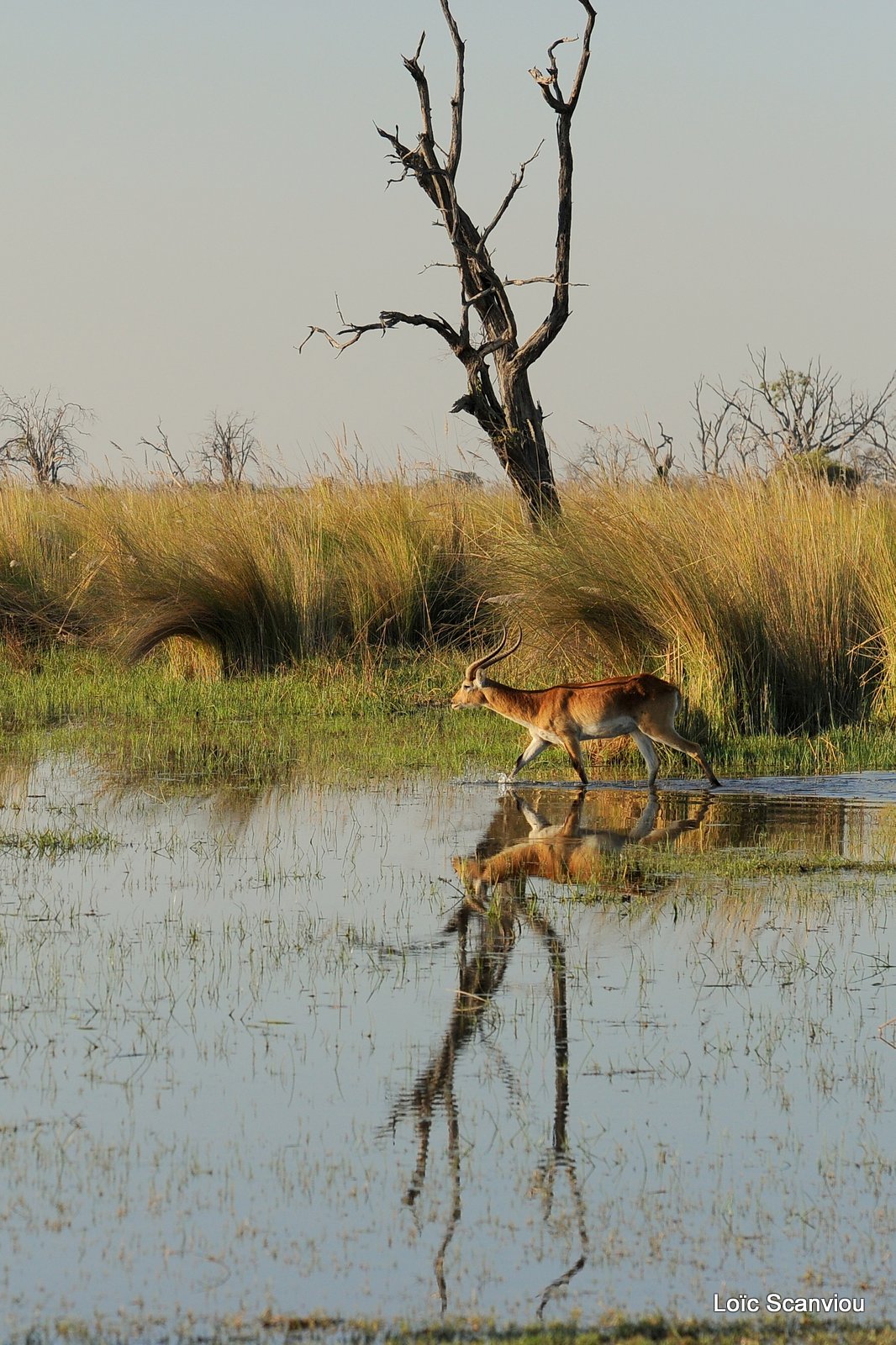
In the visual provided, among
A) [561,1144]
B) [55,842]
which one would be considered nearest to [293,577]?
[55,842]

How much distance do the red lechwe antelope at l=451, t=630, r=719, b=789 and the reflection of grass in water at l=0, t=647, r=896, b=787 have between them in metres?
0.62

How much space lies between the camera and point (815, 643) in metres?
12.8

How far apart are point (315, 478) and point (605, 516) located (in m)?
6.63

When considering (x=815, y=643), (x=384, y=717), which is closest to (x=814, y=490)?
(x=815, y=643)

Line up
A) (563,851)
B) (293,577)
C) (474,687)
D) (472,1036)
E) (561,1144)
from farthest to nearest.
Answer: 1. (293,577)
2. (474,687)
3. (563,851)
4. (472,1036)
5. (561,1144)

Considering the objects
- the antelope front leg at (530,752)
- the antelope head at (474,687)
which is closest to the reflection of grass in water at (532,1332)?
the antelope front leg at (530,752)

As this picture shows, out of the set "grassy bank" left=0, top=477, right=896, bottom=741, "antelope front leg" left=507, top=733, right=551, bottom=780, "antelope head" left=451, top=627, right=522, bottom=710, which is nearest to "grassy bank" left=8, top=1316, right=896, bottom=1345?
"antelope front leg" left=507, top=733, right=551, bottom=780

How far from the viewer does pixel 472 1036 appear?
17.7 feet

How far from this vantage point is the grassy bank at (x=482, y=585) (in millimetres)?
12453

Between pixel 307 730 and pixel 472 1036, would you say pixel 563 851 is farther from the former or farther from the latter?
pixel 307 730

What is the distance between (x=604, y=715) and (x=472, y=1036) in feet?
17.0

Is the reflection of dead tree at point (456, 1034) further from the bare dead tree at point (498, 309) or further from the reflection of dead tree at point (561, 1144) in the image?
the bare dead tree at point (498, 309)

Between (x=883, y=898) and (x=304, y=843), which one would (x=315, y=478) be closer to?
(x=304, y=843)

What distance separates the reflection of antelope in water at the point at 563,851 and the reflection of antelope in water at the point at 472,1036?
233mm
